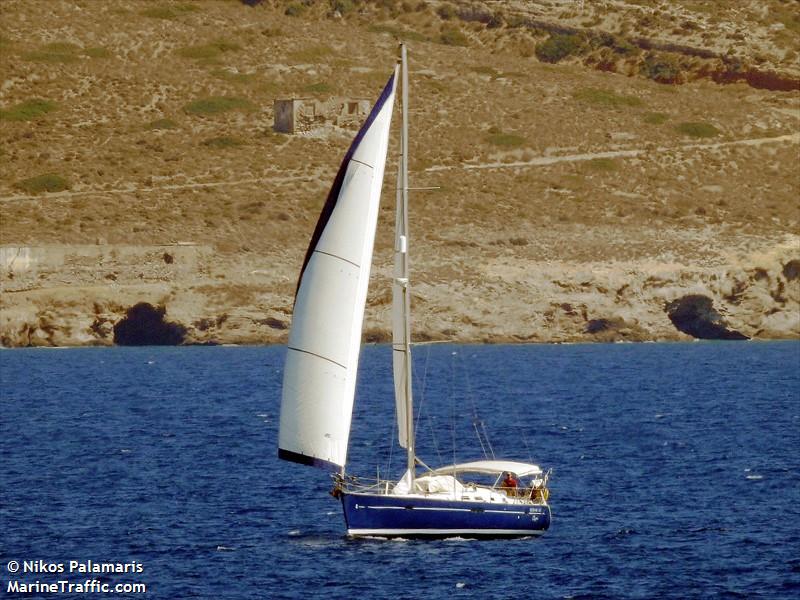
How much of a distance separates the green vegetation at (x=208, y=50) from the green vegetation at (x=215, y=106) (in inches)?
411

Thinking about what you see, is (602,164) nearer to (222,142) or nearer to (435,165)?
(435,165)

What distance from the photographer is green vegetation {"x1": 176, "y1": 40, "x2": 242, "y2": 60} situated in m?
149

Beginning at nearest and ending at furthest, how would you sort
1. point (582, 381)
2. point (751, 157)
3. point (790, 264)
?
1. point (582, 381)
2. point (790, 264)
3. point (751, 157)

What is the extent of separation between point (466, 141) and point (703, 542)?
93977 mm

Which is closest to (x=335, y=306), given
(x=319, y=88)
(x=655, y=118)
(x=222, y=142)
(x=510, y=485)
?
(x=510, y=485)

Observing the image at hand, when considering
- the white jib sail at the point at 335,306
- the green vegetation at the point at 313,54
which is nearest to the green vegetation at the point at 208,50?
the green vegetation at the point at 313,54

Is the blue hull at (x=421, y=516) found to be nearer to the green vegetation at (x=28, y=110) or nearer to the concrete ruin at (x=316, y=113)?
the concrete ruin at (x=316, y=113)

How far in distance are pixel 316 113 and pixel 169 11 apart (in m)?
30.7

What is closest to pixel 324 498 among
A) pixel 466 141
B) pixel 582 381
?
pixel 582 381

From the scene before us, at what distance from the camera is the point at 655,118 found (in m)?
141

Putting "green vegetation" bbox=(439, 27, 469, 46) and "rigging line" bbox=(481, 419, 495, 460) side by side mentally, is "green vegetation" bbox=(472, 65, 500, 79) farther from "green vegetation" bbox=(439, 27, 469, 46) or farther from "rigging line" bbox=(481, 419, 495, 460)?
"rigging line" bbox=(481, 419, 495, 460)

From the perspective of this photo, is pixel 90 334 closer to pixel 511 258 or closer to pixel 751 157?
pixel 511 258

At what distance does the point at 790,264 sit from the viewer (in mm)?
109375

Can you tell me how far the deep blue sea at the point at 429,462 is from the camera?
3753 centimetres
